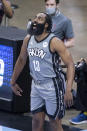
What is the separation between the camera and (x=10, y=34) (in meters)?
8.43

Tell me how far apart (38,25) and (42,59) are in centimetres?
40

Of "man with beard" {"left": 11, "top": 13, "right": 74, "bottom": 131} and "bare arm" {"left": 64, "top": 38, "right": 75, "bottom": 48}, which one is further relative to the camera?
"bare arm" {"left": 64, "top": 38, "right": 75, "bottom": 48}

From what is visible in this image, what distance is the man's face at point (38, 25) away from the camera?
21.5ft

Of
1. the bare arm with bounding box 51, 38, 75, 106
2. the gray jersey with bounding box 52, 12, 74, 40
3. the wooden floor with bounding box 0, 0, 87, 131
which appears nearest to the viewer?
the bare arm with bounding box 51, 38, 75, 106

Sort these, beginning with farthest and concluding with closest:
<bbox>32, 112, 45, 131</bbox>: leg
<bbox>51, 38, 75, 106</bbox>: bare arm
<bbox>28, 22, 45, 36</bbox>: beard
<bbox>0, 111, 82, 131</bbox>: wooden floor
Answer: <bbox>0, 111, 82, 131</bbox>: wooden floor, <bbox>32, 112, 45, 131</bbox>: leg, <bbox>28, 22, 45, 36</bbox>: beard, <bbox>51, 38, 75, 106</bbox>: bare arm

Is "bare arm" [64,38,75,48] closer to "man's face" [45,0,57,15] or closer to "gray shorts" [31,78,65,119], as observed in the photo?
"man's face" [45,0,57,15]

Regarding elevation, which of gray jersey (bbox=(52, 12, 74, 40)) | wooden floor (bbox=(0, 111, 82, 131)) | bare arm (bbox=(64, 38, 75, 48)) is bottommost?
wooden floor (bbox=(0, 111, 82, 131))

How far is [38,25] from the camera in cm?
658


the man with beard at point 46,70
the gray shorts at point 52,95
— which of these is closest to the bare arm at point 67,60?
the man with beard at point 46,70

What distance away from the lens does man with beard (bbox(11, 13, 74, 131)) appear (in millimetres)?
6477

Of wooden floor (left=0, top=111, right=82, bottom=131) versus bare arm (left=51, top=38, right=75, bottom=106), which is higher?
bare arm (left=51, top=38, right=75, bottom=106)

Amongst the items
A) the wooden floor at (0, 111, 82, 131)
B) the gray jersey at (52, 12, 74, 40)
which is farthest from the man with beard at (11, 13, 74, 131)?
the gray jersey at (52, 12, 74, 40)

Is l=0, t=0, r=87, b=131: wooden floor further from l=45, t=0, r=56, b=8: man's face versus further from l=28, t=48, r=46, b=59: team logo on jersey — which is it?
l=28, t=48, r=46, b=59: team logo on jersey

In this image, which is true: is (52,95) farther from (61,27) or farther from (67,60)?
(61,27)
